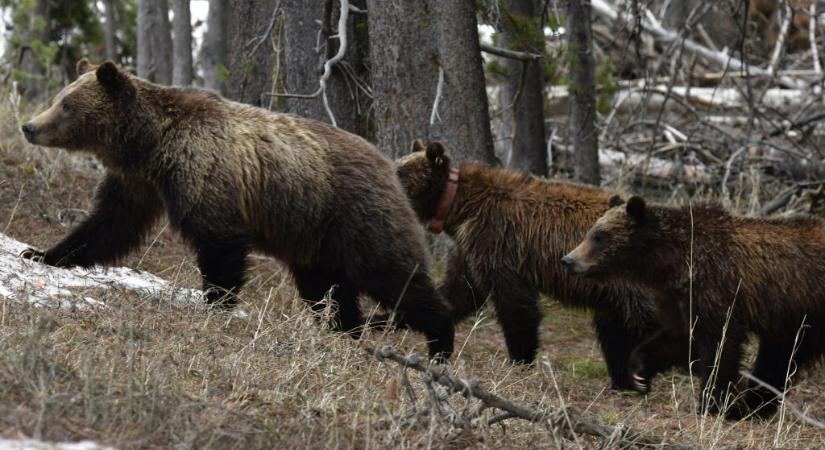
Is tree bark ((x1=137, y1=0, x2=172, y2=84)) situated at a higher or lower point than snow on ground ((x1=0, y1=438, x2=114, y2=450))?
higher

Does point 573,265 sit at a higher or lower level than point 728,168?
higher

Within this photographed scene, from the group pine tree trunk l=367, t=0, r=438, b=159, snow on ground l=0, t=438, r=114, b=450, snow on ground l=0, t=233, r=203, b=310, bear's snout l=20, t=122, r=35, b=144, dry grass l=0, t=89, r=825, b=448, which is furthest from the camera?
pine tree trunk l=367, t=0, r=438, b=159

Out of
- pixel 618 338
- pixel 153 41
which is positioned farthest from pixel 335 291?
pixel 153 41

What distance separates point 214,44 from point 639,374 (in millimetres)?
10513

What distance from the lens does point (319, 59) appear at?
10.0m

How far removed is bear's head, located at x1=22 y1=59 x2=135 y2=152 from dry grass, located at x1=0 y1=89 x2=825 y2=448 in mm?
1187

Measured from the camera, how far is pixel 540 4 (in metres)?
12.9

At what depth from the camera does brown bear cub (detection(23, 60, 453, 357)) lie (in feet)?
23.4

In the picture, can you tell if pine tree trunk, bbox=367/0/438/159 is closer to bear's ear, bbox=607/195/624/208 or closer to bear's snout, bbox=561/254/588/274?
bear's ear, bbox=607/195/624/208

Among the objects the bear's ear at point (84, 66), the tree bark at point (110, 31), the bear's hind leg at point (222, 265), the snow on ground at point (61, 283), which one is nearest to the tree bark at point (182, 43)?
the tree bark at point (110, 31)

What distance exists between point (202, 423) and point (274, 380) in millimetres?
804

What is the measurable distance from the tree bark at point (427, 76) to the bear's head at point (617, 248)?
85.7 inches

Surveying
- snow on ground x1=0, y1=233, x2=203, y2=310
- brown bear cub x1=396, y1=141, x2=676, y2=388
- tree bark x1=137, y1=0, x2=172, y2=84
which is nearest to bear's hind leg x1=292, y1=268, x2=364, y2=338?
snow on ground x1=0, y1=233, x2=203, y2=310

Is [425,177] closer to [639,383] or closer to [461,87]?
[461,87]
